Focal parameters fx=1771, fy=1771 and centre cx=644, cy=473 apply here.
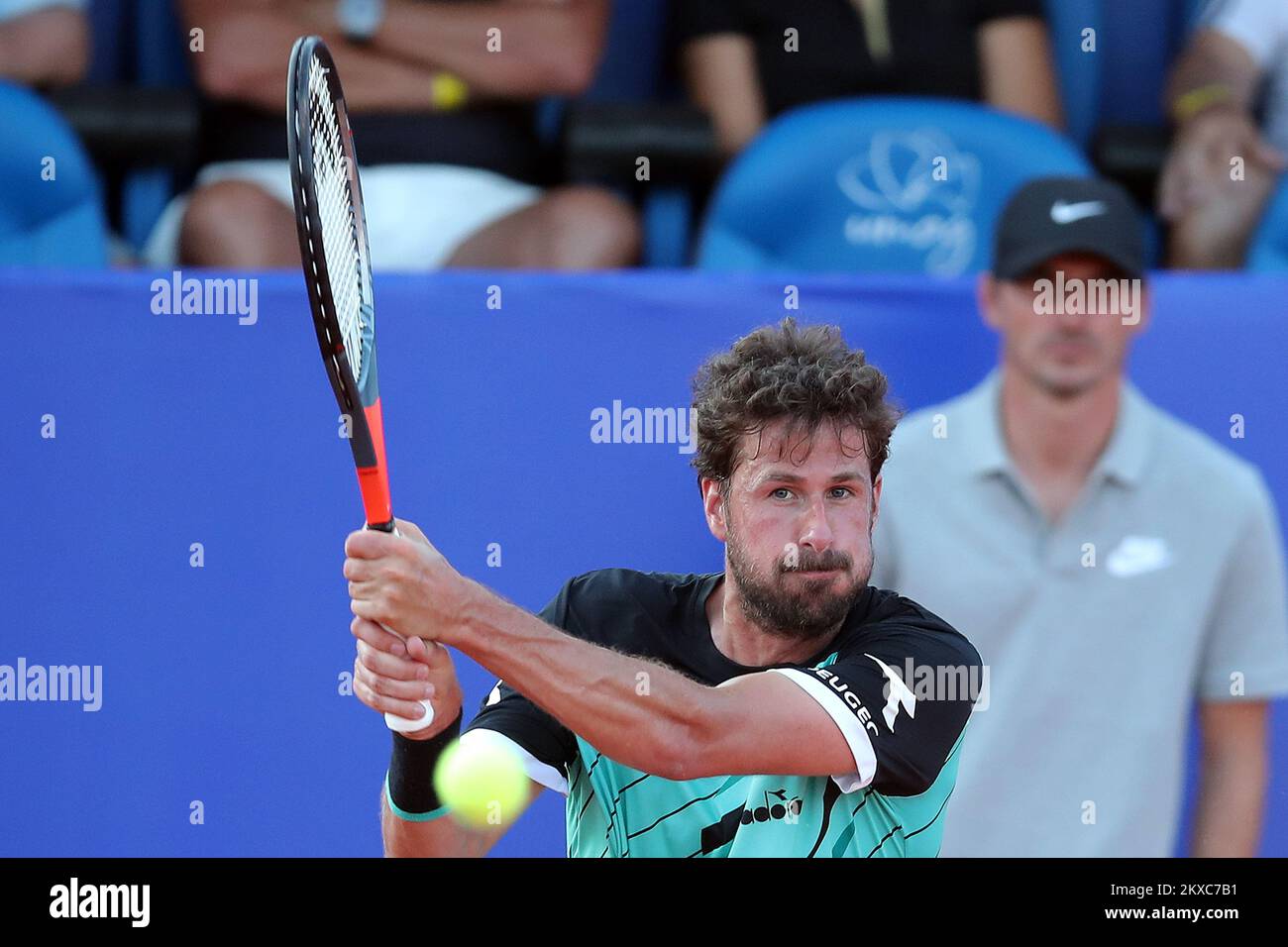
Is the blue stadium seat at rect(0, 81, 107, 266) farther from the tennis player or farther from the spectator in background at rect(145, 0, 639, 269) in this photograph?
the tennis player

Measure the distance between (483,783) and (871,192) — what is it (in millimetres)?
1190

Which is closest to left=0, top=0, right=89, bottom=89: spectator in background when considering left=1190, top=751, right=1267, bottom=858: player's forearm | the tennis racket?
the tennis racket

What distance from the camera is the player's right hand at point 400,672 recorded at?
1.54 meters

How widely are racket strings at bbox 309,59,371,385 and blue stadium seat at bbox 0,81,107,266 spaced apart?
85 centimetres

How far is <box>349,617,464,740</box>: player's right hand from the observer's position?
1540 mm

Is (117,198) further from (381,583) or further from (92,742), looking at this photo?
(381,583)

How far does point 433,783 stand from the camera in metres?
1.70

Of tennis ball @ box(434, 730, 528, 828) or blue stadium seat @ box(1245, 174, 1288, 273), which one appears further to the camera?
blue stadium seat @ box(1245, 174, 1288, 273)

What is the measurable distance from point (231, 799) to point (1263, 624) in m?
1.26

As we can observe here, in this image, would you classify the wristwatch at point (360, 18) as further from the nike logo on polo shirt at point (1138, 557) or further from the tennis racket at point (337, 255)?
the nike logo on polo shirt at point (1138, 557)

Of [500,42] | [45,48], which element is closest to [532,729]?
[500,42]

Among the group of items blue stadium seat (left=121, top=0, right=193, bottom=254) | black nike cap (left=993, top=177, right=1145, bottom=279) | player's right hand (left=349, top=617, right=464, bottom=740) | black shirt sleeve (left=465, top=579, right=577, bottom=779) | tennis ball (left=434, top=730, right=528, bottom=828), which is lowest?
tennis ball (left=434, top=730, right=528, bottom=828)

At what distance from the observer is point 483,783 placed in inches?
68.7

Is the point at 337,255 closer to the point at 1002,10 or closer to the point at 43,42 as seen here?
the point at 43,42
